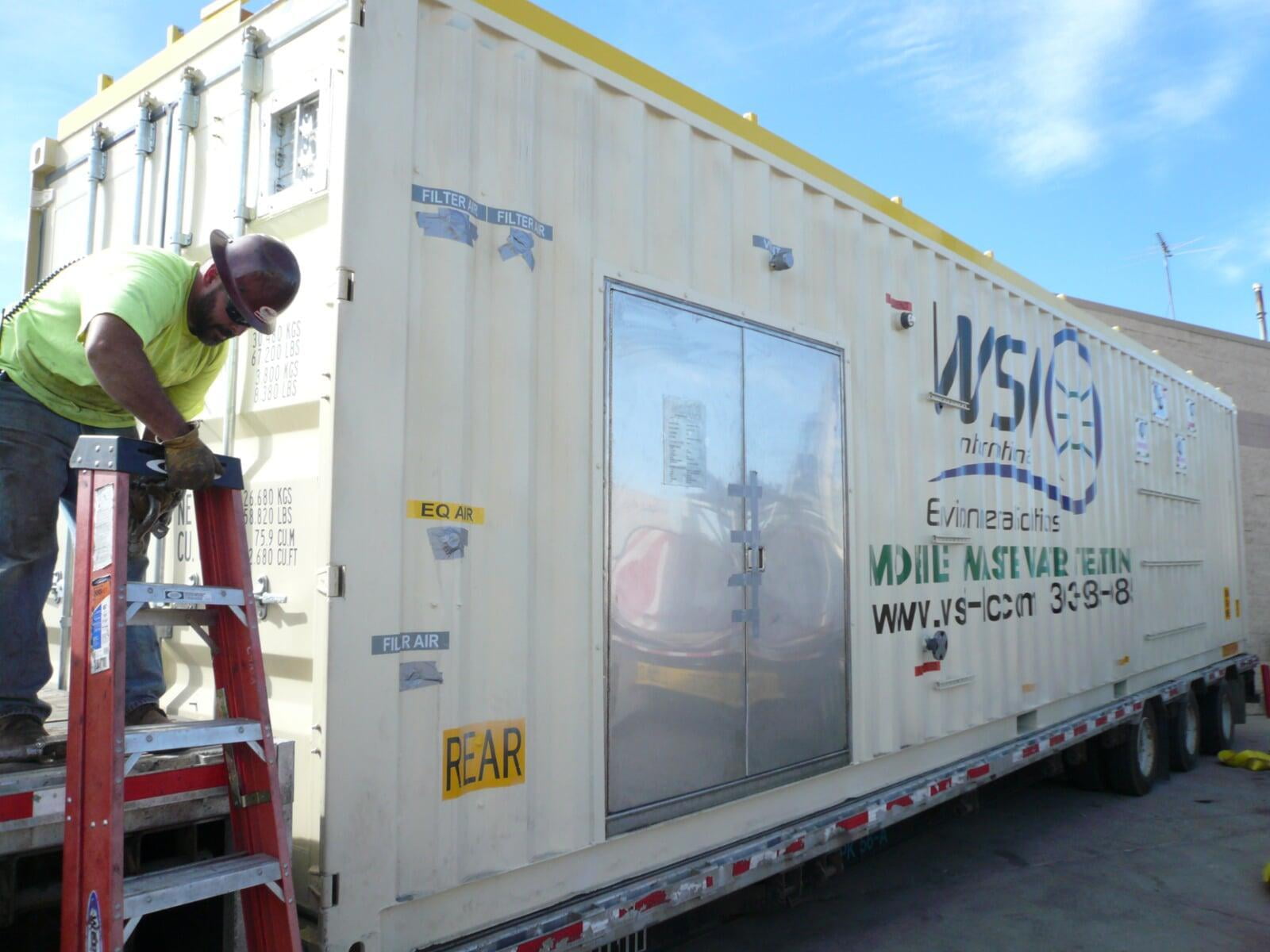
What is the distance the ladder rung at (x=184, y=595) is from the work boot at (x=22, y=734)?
1.67 feet

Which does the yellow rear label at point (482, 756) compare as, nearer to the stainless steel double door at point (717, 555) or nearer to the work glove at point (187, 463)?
the stainless steel double door at point (717, 555)

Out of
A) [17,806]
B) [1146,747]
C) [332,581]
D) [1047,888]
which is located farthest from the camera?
[1146,747]

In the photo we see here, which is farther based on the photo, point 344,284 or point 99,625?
point 344,284

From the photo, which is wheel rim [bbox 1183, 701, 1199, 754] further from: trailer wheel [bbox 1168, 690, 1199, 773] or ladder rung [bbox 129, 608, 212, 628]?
ladder rung [bbox 129, 608, 212, 628]

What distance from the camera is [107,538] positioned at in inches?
74.4

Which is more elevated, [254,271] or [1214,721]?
[254,271]

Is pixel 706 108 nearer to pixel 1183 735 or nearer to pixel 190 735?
pixel 190 735

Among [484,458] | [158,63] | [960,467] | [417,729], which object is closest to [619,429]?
[484,458]

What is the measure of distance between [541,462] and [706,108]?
1695 millimetres

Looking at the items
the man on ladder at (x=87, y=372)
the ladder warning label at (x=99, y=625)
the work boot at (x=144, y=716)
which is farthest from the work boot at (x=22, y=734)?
the ladder warning label at (x=99, y=625)

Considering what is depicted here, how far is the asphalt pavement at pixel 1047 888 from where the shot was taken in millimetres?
4570

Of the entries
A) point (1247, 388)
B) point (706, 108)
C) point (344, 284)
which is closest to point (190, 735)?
point (344, 284)

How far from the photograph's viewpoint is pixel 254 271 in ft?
7.25

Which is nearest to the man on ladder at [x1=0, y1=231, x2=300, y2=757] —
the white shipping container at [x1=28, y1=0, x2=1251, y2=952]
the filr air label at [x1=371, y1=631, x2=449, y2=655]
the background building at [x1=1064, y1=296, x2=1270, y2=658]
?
the white shipping container at [x1=28, y1=0, x2=1251, y2=952]
